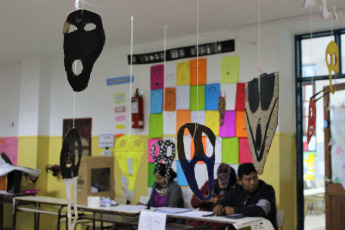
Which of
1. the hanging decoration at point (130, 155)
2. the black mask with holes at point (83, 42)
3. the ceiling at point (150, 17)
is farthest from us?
the ceiling at point (150, 17)

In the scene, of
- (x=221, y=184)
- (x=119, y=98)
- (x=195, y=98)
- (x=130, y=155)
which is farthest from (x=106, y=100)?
(x=130, y=155)

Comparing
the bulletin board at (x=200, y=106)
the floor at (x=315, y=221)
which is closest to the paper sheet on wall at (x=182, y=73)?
Result: the bulletin board at (x=200, y=106)

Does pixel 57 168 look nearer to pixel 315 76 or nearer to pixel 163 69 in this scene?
pixel 163 69

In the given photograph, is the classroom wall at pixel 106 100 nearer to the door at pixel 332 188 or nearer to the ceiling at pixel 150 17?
the ceiling at pixel 150 17

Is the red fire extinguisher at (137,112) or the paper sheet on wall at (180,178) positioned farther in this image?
the red fire extinguisher at (137,112)

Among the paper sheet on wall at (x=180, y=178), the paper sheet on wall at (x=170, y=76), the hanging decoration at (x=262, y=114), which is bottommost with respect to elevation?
the paper sheet on wall at (x=180, y=178)

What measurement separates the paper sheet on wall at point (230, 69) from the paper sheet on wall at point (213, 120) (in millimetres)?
417

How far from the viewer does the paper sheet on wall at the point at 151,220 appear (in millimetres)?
3977

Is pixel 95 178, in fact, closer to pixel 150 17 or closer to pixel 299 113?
pixel 150 17

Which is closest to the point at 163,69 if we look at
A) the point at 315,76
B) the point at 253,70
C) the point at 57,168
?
the point at 253,70

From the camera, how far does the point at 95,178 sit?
15.8ft

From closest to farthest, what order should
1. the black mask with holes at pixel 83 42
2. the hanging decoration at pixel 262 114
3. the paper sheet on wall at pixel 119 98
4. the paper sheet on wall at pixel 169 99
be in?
1. the black mask with holes at pixel 83 42
2. the hanging decoration at pixel 262 114
3. the paper sheet on wall at pixel 169 99
4. the paper sheet on wall at pixel 119 98

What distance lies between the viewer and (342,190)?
181 inches

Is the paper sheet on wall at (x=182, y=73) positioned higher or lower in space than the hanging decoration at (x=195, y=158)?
higher
